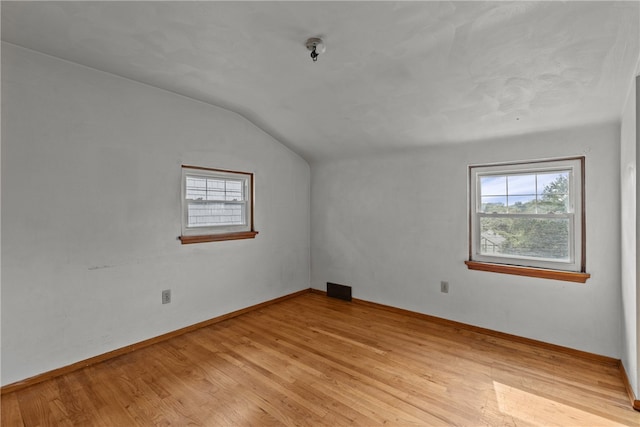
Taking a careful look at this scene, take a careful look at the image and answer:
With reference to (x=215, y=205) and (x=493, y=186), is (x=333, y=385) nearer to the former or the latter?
(x=215, y=205)

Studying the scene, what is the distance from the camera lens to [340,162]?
4406 mm

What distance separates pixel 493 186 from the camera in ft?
10.7

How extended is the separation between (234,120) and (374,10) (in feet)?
7.81

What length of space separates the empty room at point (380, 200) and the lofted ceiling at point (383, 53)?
18mm

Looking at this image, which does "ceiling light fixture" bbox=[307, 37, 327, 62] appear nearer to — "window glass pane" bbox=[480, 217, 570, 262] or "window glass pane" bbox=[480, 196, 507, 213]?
"window glass pane" bbox=[480, 196, 507, 213]

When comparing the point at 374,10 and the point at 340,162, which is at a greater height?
the point at 374,10

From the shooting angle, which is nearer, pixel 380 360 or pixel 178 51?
pixel 178 51

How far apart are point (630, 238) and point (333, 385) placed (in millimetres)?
2406

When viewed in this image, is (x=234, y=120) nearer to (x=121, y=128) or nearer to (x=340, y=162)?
(x=121, y=128)

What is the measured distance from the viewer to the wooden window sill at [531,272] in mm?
2682

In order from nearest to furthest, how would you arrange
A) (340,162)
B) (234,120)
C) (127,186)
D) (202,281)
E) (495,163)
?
(127,186)
(495,163)
(202,281)
(234,120)
(340,162)

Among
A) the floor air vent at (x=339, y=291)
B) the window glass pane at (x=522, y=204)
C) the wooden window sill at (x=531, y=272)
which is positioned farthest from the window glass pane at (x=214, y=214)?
the window glass pane at (x=522, y=204)

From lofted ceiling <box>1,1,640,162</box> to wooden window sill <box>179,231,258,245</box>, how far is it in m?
1.55

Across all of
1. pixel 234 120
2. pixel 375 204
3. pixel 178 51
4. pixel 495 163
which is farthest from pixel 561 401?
pixel 234 120
